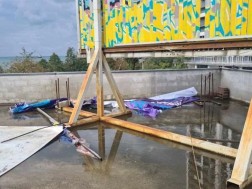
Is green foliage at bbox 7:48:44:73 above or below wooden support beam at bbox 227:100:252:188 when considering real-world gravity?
above

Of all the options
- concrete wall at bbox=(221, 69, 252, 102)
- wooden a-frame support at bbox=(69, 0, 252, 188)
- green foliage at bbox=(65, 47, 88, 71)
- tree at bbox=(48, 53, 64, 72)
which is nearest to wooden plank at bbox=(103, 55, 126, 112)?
wooden a-frame support at bbox=(69, 0, 252, 188)

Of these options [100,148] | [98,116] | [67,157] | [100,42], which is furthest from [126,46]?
[67,157]

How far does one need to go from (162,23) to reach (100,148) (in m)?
3.10

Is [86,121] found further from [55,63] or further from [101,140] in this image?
[55,63]

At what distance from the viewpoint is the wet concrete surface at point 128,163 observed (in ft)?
13.3

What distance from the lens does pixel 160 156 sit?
5.06 m

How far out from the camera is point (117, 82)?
10742mm

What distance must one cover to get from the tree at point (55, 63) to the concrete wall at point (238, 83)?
624 inches

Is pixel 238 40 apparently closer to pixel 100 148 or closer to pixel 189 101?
pixel 100 148

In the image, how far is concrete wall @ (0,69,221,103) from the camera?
1030cm

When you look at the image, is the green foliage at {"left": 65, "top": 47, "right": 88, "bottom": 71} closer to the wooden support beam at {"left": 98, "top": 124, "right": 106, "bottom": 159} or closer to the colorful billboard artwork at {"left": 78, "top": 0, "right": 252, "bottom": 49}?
the colorful billboard artwork at {"left": 78, "top": 0, "right": 252, "bottom": 49}

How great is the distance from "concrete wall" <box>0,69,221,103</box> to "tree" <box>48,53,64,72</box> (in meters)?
13.6

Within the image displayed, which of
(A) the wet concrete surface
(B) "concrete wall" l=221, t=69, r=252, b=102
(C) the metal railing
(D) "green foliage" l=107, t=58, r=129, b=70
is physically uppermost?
(C) the metal railing

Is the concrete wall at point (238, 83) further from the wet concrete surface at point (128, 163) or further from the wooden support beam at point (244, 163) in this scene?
the wooden support beam at point (244, 163)
